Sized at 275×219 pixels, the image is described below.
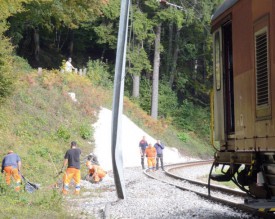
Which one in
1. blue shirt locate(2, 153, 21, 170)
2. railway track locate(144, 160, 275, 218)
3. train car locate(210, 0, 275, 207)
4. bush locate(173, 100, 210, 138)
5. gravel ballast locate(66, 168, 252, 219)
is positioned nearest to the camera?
train car locate(210, 0, 275, 207)

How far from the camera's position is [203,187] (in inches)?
736

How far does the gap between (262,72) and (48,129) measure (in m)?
21.2

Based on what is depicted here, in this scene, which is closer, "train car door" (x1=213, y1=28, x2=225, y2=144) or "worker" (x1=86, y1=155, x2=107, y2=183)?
"train car door" (x1=213, y1=28, x2=225, y2=144)

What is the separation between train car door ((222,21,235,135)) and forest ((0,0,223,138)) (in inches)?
1006

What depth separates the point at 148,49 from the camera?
1982 inches

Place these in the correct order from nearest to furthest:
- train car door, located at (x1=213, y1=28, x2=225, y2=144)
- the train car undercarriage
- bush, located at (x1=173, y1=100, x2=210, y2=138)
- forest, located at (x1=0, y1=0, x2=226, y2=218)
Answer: the train car undercarriage, train car door, located at (x1=213, y1=28, x2=225, y2=144), forest, located at (x1=0, y1=0, x2=226, y2=218), bush, located at (x1=173, y1=100, x2=210, y2=138)

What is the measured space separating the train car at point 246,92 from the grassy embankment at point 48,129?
3697 millimetres

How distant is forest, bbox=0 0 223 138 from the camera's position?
142ft

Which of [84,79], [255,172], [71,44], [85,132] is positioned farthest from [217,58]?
[71,44]

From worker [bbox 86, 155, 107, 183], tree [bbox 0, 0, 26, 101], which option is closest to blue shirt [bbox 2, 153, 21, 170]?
worker [bbox 86, 155, 107, 183]

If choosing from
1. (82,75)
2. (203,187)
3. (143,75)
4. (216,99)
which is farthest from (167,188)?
(143,75)

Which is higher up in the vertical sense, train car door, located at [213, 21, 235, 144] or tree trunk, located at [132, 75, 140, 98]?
tree trunk, located at [132, 75, 140, 98]

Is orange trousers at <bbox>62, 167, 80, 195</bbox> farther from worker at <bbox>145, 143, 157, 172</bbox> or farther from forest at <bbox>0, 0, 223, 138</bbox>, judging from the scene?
forest at <bbox>0, 0, 223, 138</bbox>

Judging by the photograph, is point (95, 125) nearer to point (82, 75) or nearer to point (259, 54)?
point (82, 75)
